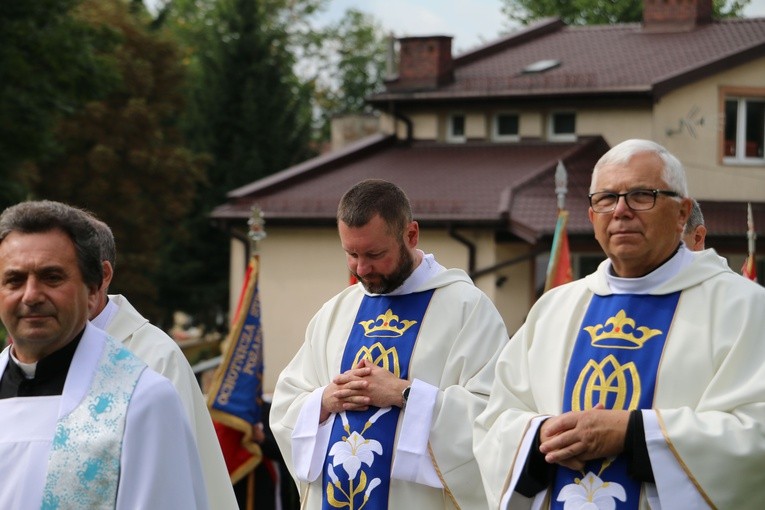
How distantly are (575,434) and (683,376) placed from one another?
44 cm

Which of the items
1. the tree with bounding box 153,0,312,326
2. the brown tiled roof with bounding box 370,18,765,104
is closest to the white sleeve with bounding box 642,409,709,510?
the brown tiled roof with bounding box 370,18,765,104

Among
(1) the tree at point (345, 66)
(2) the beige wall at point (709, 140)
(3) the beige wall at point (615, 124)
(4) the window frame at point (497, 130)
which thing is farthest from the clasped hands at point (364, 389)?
(1) the tree at point (345, 66)

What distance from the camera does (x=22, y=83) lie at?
23062 millimetres

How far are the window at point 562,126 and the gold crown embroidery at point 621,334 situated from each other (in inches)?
772

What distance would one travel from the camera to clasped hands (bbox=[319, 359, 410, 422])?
19.3ft

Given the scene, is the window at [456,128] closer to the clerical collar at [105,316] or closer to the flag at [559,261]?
the flag at [559,261]

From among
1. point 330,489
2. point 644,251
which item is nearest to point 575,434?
point 644,251

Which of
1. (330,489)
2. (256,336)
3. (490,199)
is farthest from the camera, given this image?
(490,199)

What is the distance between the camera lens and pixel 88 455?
13.5 ft

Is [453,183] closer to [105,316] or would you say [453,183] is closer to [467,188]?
[467,188]

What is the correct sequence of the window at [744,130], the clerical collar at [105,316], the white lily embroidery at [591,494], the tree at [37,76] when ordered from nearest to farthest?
the white lily embroidery at [591,494]
the clerical collar at [105,316]
the tree at [37,76]
the window at [744,130]

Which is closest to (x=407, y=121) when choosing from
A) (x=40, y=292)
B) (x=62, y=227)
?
(x=62, y=227)

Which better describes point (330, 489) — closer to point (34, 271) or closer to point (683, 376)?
point (683, 376)

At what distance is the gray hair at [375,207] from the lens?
580 centimetres
